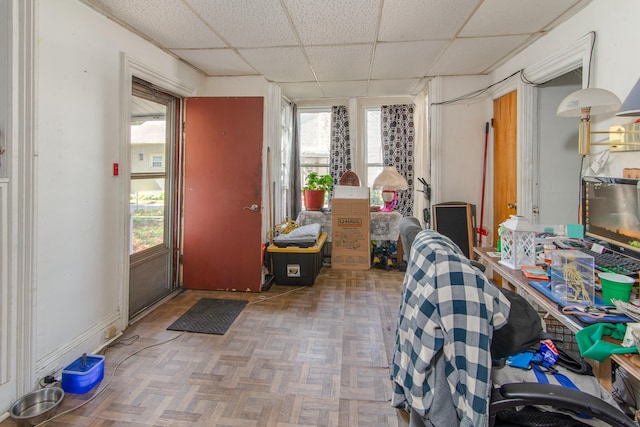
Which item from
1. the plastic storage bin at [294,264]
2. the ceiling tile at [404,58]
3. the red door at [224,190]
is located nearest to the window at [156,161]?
the red door at [224,190]

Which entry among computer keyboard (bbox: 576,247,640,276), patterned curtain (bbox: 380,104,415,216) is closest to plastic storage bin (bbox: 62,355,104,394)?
computer keyboard (bbox: 576,247,640,276)

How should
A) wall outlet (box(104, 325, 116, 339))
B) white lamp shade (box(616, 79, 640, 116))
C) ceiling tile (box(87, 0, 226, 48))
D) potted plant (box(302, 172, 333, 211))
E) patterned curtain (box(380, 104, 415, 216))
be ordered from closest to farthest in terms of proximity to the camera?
white lamp shade (box(616, 79, 640, 116))
ceiling tile (box(87, 0, 226, 48))
wall outlet (box(104, 325, 116, 339))
potted plant (box(302, 172, 333, 211))
patterned curtain (box(380, 104, 415, 216))

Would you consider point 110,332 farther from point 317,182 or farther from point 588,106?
point 588,106

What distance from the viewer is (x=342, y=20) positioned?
8.56 feet

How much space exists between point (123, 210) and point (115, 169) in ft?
1.07

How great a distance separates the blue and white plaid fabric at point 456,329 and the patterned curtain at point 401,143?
4327mm

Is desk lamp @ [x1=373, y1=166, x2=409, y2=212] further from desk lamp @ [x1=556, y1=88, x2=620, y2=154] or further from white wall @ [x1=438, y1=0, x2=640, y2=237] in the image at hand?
desk lamp @ [x1=556, y1=88, x2=620, y2=154]

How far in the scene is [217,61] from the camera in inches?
140

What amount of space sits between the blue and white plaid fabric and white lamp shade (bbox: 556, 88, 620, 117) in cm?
139

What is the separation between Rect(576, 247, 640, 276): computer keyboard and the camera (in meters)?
1.59

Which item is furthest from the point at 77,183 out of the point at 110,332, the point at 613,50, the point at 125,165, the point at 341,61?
the point at 613,50

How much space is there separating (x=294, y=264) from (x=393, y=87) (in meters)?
2.81

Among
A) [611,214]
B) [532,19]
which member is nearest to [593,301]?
[611,214]

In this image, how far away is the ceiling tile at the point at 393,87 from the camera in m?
4.43
